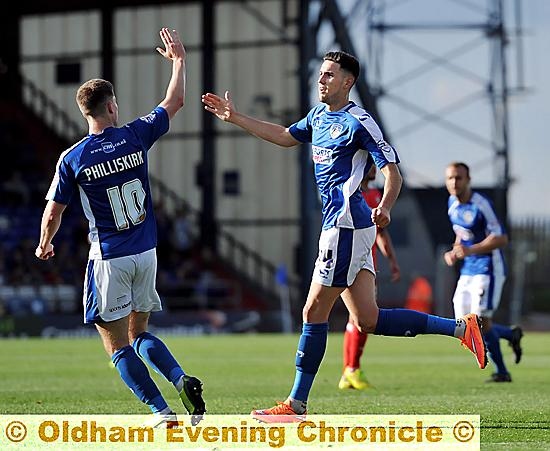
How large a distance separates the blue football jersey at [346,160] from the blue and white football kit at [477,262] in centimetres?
459

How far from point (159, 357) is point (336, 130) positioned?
1878mm

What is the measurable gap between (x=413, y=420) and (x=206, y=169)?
2869 cm

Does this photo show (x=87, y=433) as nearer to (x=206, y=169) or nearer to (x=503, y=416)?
(x=503, y=416)

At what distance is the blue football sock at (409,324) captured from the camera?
27.7ft

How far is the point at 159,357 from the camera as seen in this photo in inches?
316

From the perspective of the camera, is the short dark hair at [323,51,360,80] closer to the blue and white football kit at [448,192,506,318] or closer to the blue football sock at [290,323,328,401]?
the blue football sock at [290,323,328,401]

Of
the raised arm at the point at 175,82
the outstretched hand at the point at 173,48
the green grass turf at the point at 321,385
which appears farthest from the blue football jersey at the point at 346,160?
the green grass turf at the point at 321,385

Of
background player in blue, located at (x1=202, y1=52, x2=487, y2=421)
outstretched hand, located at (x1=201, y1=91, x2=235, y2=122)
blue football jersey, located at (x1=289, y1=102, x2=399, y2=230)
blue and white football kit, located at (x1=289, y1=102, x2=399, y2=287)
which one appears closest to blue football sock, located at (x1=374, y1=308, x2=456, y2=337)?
background player in blue, located at (x1=202, y1=52, x2=487, y2=421)

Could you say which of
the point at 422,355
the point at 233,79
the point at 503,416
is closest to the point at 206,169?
the point at 233,79

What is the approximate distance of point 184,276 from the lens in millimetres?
31703

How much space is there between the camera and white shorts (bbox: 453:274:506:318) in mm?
→ 12930

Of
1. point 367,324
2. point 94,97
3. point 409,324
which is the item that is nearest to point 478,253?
point 409,324

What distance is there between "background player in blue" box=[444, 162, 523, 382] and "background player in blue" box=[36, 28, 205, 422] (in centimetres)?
510

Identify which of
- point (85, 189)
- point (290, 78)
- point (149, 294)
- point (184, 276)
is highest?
point (290, 78)
